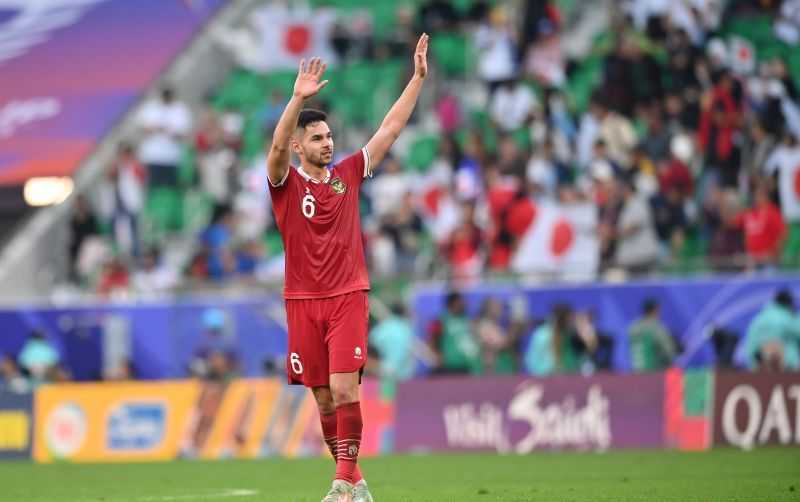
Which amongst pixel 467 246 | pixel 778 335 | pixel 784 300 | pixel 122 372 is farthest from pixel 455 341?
pixel 122 372

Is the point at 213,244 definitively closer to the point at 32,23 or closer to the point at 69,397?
the point at 69,397

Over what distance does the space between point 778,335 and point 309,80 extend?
10.7 metres

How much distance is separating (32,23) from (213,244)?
863cm

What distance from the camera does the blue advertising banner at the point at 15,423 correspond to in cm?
2375

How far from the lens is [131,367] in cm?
2517

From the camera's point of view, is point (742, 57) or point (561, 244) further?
point (742, 57)

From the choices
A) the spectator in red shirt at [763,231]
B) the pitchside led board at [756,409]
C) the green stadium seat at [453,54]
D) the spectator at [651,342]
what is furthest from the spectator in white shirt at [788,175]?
the green stadium seat at [453,54]

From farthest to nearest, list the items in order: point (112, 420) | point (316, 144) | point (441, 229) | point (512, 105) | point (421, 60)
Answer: point (512, 105), point (441, 229), point (112, 420), point (421, 60), point (316, 144)

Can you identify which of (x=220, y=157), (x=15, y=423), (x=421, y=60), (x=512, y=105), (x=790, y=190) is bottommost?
(x=15, y=423)

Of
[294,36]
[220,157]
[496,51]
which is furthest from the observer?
[294,36]

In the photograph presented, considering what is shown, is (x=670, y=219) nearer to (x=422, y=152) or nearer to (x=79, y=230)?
(x=422, y=152)

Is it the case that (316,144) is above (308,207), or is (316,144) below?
above

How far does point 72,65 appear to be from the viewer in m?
32.3

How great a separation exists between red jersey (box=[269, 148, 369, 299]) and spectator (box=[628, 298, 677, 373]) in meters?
10.2
